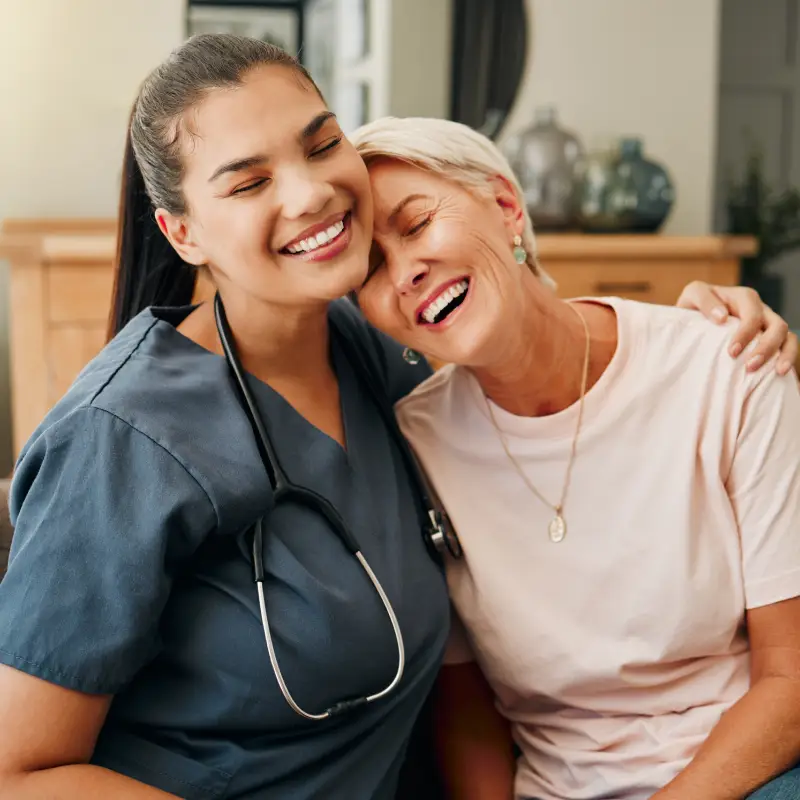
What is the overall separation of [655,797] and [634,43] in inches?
128

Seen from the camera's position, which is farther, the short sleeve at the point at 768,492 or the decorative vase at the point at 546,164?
the decorative vase at the point at 546,164

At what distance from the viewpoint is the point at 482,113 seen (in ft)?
12.7

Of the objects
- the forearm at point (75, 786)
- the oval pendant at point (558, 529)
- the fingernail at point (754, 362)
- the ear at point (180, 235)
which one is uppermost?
the ear at point (180, 235)

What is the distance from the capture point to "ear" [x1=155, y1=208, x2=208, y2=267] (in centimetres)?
132

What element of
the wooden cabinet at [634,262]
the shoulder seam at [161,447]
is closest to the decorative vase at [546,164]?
the wooden cabinet at [634,262]

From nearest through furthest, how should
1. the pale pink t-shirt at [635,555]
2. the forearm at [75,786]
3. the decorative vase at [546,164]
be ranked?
the forearm at [75,786], the pale pink t-shirt at [635,555], the decorative vase at [546,164]

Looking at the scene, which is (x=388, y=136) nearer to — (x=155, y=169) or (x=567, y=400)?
(x=155, y=169)

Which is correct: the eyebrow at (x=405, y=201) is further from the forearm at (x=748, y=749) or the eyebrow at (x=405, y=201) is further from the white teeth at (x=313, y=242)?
the forearm at (x=748, y=749)

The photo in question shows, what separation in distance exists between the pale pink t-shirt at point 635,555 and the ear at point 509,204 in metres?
0.19

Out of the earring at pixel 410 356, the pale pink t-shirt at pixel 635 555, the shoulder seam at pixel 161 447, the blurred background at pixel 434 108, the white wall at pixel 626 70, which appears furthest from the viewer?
the white wall at pixel 626 70

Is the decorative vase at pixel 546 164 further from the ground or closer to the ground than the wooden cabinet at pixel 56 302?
further from the ground

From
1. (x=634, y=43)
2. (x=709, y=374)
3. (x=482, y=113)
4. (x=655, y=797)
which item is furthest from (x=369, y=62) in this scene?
(x=655, y=797)

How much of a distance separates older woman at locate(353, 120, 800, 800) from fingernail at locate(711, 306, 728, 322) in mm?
25

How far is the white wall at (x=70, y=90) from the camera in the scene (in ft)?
11.5
